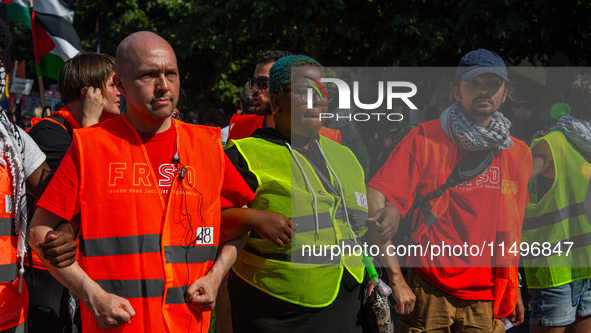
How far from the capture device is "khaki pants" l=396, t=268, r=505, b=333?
13.1 feet

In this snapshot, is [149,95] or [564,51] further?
[564,51]

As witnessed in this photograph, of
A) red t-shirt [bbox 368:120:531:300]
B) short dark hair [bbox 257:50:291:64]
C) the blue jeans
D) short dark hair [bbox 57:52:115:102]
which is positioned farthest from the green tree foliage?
short dark hair [bbox 57:52:115:102]

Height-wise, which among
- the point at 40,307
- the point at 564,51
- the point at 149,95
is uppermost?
the point at 564,51

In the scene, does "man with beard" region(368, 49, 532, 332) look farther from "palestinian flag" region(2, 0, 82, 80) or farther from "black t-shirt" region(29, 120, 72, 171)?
"palestinian flag" region(2, 0, 82, 80)

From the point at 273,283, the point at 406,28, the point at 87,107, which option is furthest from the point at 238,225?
the point at 406,28

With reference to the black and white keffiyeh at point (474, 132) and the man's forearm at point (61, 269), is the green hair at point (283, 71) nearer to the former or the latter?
the black and white keffiyeh at point (474, 132)

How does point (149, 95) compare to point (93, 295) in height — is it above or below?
above

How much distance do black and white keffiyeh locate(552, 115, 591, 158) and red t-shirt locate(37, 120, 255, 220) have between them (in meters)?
2.74

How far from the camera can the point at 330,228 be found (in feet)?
11.0

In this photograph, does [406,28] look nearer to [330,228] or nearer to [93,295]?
[330,228]

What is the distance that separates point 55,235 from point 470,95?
261 cm

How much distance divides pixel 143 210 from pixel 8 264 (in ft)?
2.25

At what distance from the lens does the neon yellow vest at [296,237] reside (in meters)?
3.26

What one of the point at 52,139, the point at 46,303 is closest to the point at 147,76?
the point at 52,139
